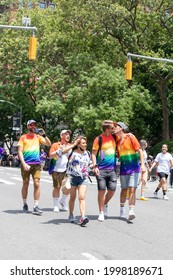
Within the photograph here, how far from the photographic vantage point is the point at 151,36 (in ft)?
129

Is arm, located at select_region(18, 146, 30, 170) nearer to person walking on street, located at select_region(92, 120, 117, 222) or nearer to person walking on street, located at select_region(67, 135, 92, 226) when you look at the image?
person walking on street, located at select_region(67, 135, 92, 226)

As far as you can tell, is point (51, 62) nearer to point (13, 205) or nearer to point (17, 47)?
point (17, 47)

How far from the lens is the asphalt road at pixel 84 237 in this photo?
23.9 ft

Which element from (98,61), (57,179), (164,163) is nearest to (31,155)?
(57,179)

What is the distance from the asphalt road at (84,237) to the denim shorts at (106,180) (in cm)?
68

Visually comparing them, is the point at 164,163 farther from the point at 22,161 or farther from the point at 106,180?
the point at 22,161

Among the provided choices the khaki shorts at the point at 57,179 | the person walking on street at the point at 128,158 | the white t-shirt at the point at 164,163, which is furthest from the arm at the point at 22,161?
the white t-shirt at the point at 164,163

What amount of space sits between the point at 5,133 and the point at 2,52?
1307 cm

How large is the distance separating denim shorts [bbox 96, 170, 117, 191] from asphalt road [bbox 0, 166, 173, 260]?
0.68 meters

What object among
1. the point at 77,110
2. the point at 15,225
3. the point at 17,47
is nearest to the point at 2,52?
the point at 17,47

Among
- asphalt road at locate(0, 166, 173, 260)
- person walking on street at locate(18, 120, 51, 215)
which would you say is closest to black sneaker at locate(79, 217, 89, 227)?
asphalt road at locate(0, 166, 173, 260)

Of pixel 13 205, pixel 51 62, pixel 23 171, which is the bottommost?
pixel 13 205

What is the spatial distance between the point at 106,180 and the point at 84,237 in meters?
2.06

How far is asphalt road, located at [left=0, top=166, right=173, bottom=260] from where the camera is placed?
23.9 ft
